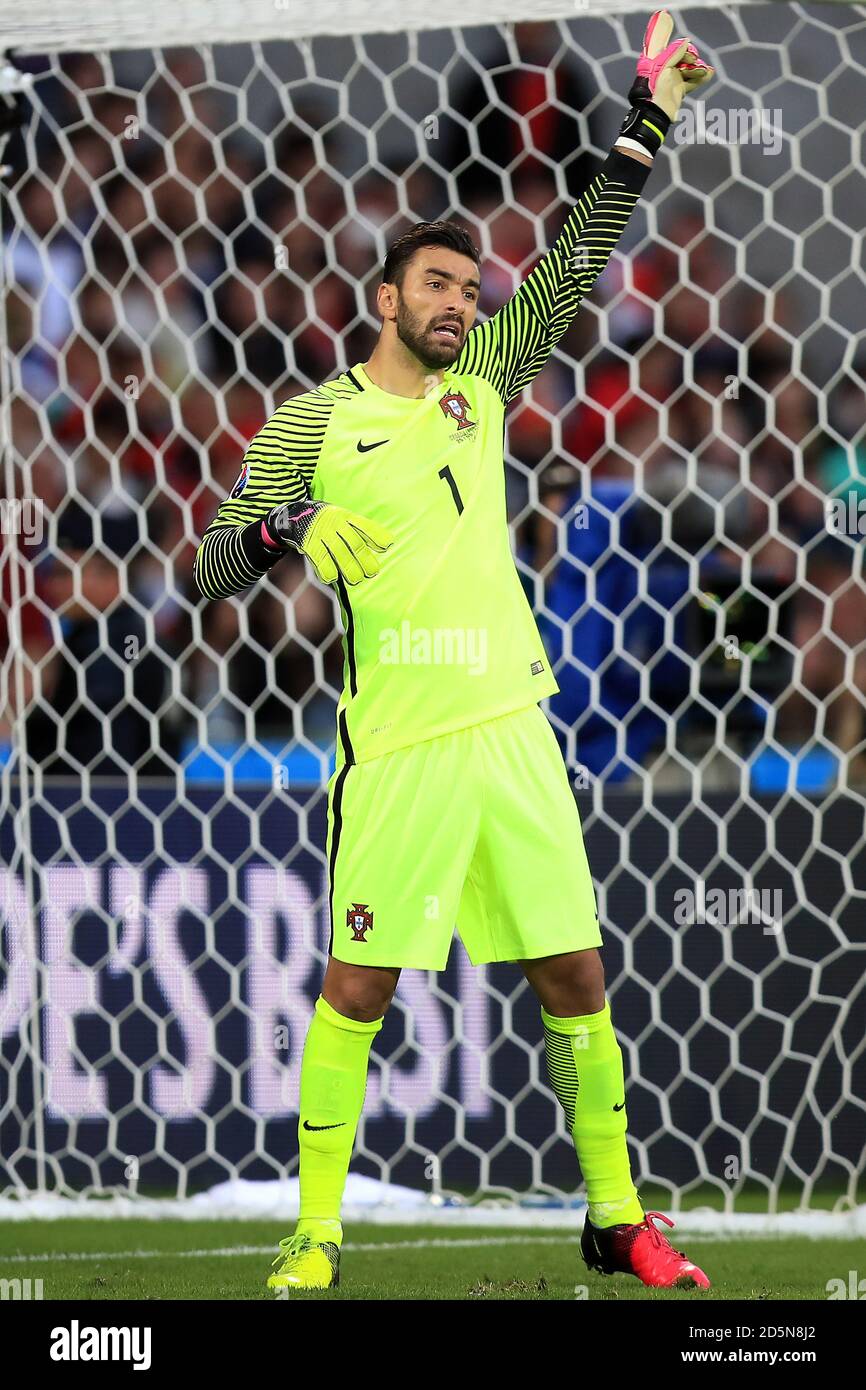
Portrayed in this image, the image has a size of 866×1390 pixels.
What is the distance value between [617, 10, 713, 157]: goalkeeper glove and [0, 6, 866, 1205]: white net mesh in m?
0.71

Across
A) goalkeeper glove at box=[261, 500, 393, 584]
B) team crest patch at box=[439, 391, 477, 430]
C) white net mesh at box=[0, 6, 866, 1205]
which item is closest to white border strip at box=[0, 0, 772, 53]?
white net mesh at box=[0, 6, 866, 1205]

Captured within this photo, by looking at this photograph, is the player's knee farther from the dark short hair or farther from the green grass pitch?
the dark short hair

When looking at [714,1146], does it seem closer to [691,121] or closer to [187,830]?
[187,830]

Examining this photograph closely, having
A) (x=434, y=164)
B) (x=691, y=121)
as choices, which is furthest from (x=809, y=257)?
(x=434, y=164)

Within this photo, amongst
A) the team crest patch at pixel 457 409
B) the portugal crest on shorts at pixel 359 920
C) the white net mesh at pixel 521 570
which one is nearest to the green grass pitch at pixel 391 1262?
the white net mesh at pixel 521 570

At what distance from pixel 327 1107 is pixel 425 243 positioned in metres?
1.32

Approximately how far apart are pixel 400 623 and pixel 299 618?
1.68m

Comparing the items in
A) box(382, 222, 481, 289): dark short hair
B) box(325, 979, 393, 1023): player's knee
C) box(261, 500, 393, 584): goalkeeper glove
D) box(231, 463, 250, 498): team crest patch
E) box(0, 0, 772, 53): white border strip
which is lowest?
box(325, 979, 393, 1023): player's knee

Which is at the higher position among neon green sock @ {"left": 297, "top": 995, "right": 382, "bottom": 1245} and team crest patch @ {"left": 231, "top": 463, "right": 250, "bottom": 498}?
team crest patch @ {"left": 231, "top": 463, "right": 250, "bottom": 498}

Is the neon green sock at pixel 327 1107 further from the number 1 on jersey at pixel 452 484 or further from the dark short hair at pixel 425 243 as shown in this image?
the dark short hair at pixel 425 243

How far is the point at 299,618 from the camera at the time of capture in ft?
13.9

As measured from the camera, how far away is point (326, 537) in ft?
8.13

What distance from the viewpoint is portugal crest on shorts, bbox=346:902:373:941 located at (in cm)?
256

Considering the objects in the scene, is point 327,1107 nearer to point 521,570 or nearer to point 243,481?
point 243,481
